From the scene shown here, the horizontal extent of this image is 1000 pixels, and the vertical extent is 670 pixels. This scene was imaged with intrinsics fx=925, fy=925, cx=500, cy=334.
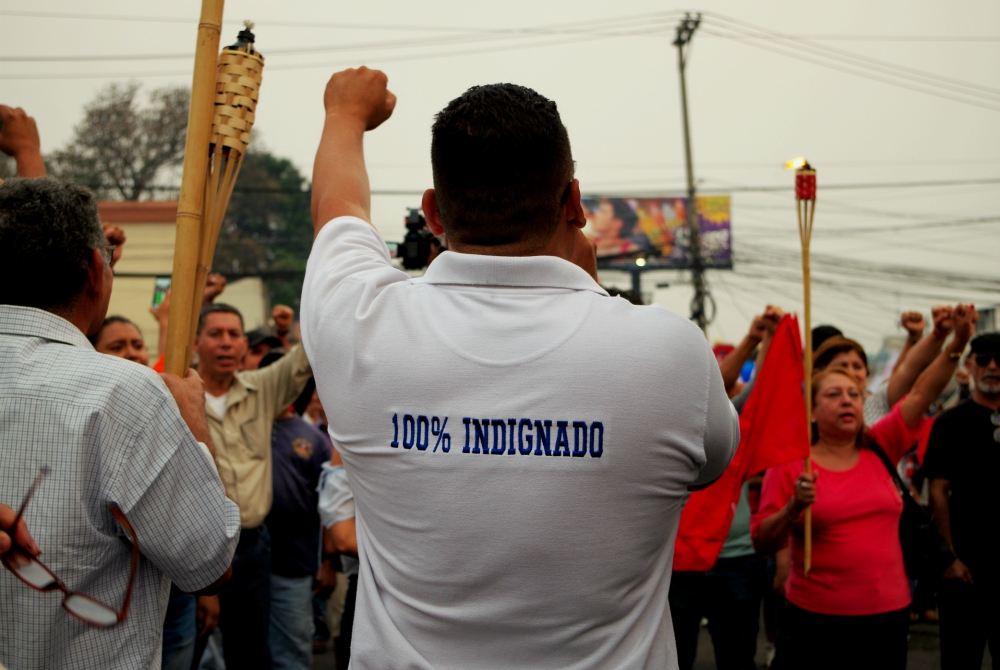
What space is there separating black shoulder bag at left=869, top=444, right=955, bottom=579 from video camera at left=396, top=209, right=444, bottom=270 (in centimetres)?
247

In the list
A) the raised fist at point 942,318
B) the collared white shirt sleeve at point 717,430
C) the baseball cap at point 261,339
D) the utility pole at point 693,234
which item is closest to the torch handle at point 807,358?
the raised fist at point 942,318

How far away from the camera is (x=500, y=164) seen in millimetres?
1531

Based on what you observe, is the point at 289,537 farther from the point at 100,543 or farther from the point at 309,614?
the point at 100,543

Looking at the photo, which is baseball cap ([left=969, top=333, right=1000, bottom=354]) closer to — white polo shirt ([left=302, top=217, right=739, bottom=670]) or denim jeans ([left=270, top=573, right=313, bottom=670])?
denim jeans ([left=270, top=573, right=313, bottom=670])

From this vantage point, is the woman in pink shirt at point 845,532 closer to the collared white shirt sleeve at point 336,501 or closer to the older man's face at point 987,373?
the older man's face at point 987,373

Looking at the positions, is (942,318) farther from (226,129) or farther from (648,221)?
(648,221)

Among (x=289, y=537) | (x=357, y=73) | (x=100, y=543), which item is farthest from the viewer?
(x=289, y=537)

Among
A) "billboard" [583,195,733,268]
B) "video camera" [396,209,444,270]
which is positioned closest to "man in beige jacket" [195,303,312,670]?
"video camera" [396,209,444,270]

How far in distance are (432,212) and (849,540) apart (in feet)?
11.0

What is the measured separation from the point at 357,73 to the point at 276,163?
38.2 m

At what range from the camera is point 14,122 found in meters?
2.83

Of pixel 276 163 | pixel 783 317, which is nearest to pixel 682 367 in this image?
pixel 783 317

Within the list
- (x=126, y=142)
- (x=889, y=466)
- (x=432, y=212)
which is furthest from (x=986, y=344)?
(x=126, y=142)

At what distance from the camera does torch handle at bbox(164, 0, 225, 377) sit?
2.11m
